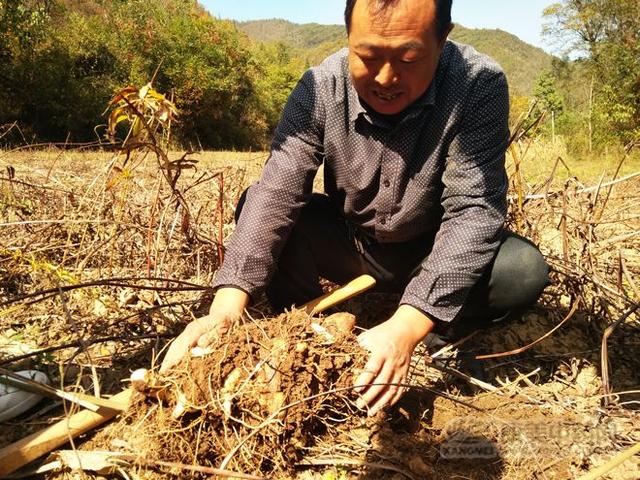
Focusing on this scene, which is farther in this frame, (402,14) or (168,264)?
(168,264)

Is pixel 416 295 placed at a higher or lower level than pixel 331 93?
lower

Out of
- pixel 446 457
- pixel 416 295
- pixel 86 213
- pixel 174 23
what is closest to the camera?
pixel 446 457

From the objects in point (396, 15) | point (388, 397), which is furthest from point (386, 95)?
point (388, 397)

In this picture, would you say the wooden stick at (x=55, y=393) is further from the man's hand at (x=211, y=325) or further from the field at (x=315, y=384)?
the man's hand at (x=211, y=325)

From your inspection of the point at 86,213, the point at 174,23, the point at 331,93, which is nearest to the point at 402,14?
the point at 331,93

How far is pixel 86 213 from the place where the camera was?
252cm

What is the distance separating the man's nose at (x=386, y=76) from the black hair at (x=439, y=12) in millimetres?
143

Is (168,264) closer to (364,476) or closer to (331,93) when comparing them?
(331,93)

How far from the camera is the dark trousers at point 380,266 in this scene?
1.63 m

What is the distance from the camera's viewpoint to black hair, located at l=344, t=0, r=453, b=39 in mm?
1219

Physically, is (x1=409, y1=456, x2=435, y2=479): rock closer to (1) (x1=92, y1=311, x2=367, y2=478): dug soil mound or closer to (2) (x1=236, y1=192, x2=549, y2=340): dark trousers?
(1) (x1=92, y1=311, x2=367, y2=478): dug soil mound

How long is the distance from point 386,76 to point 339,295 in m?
0.75

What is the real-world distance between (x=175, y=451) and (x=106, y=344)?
0.80m

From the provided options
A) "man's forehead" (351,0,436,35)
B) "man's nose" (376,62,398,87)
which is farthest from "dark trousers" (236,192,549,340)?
"man's forehead" (351,0,436,35)
